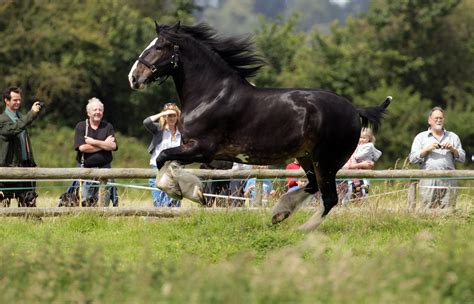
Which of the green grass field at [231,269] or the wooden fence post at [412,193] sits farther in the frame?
the wooden fence post at [412,193]

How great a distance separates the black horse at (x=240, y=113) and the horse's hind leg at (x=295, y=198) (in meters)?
0.01

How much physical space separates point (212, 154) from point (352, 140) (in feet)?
5.45

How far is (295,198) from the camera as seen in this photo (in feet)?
36.9

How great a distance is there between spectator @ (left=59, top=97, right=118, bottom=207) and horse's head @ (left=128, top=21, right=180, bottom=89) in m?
2.20

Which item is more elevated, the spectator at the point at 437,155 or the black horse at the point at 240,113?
the black horse at the point at 240,113

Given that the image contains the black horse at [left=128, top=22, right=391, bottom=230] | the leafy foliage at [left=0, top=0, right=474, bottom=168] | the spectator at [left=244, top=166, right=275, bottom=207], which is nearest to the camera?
the black horse at [left=128, top=22, right=391, bottom=230]

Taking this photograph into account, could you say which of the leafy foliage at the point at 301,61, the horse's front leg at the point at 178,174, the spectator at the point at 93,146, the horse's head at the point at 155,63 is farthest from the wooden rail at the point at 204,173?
the leafy foliage at the point at 301,61

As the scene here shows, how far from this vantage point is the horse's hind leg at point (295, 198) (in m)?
11.0

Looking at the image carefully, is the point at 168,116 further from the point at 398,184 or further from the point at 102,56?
the point at 102,56

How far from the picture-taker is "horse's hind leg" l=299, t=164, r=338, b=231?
36.0 ft

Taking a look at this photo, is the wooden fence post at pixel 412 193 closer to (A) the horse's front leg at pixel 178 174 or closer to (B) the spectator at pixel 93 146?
(A) the horse's front leg at pixel 178 174

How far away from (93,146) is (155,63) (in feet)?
8.20

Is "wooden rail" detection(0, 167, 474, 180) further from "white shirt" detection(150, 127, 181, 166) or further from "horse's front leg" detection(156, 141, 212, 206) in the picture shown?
"horse's front leg" detection(156, 141, 212, 206)

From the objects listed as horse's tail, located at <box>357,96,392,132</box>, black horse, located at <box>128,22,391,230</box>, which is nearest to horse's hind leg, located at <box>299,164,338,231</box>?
black horse, located at <box>128,22,391,230</box>
